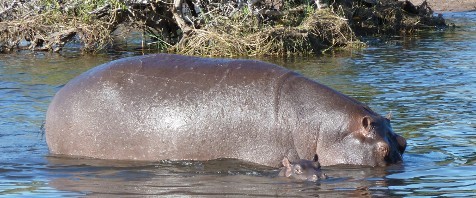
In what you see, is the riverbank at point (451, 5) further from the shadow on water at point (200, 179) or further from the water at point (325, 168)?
the shadow on water at point (200, 179)

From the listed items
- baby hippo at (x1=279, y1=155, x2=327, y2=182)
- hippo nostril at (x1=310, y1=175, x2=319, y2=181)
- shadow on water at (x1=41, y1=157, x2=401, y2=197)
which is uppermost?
baby hippo at (x1=279, y1=155, x2=327, y2=182)

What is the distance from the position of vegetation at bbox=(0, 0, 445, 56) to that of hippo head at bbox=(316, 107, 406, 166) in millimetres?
8657

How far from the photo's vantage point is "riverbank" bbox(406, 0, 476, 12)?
25859 mm

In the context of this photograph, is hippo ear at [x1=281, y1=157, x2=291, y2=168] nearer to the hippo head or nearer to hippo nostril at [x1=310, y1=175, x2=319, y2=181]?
hippo nostril at [x1=310, y1=175, x2=319, y2=181]

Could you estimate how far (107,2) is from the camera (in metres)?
16.8

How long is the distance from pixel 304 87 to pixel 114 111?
1581 millimetres

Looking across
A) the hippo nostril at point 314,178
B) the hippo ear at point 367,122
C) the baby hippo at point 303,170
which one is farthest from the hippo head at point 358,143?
the hippo nostril at point 314,178

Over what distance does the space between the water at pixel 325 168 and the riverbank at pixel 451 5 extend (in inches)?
431

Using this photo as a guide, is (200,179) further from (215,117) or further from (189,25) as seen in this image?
(189,25)

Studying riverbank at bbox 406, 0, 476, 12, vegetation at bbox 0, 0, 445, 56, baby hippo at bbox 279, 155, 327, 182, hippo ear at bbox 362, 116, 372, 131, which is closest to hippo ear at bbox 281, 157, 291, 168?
baby hippo at bbox 279, 155, 327, 182

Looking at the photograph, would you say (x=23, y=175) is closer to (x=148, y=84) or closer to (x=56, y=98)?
(x=56, y=98)

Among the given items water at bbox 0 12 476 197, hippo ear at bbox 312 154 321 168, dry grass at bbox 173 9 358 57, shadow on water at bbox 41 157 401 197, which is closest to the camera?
shadow on water at bbox 41 157 401 197

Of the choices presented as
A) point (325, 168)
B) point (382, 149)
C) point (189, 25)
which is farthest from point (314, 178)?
point (189, 25)

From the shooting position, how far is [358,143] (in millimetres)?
7090
